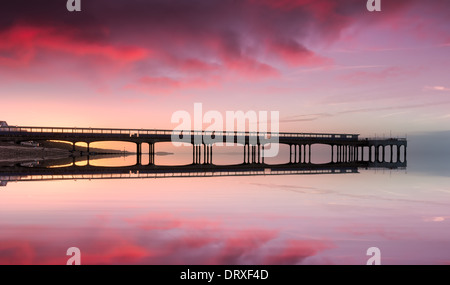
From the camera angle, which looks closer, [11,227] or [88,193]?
[11,227]

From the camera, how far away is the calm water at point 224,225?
13156 mm

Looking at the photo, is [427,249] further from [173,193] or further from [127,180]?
[127,180]

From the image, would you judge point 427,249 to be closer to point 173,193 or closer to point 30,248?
point 30,248

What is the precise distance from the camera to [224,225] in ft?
57.7

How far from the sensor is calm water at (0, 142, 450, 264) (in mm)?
13156

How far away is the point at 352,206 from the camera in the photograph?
2372 centimetres

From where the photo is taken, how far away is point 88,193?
1148 inches

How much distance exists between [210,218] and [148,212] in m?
3.46

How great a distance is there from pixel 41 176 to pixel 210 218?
25632 mm
